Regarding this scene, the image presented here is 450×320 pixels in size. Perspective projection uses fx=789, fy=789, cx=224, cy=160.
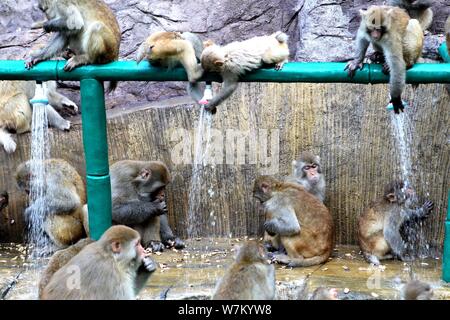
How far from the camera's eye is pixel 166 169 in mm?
7488

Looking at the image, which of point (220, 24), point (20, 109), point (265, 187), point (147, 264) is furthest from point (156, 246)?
point (220, 24)

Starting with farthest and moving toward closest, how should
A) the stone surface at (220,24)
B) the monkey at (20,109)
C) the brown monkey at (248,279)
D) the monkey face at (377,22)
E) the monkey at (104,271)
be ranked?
the stone surface at (220,24)
the monkey at (20,109)
the monkey face at (377,22)
the brown monkey at (248,279)
the monkey at (104,271)

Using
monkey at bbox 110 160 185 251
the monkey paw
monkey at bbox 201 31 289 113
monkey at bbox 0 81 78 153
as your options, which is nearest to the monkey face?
monkey at bbox 201 31 289 113

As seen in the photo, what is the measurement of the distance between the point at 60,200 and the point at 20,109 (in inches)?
64.8

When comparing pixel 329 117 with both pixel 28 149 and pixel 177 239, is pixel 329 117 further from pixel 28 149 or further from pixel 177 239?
pixel 28 149

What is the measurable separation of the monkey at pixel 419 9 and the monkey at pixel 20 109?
3.81 m

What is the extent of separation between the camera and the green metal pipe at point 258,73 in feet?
18.0

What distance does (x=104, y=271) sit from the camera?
4738mm

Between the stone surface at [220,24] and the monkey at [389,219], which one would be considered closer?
the monkey at [389,219]

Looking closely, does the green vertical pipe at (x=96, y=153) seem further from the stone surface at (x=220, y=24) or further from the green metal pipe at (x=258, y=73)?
the stone surface at (x=220, y=24)

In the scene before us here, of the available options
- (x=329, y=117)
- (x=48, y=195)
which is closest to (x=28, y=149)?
(x=48, y=195)

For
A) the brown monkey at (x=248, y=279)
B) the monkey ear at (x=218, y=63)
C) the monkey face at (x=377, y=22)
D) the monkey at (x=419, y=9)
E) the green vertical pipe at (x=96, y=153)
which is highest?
the monkey at (x=419, y=9)

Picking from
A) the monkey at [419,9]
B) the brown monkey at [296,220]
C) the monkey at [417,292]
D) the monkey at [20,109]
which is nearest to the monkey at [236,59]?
the brown monkey at [296,220]

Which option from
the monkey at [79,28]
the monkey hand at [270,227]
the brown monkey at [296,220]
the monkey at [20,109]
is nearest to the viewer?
the monkey at [79,28]
